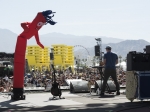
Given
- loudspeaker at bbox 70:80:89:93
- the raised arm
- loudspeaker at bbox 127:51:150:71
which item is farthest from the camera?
loudspeaker at bbox 70:80:89:93

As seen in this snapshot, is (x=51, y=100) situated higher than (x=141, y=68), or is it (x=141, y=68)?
(x=141, y=68)

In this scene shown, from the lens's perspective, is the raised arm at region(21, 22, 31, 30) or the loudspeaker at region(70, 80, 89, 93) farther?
the loudspeaker at region(70, 80, 89, 93)

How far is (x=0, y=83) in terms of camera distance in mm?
19125

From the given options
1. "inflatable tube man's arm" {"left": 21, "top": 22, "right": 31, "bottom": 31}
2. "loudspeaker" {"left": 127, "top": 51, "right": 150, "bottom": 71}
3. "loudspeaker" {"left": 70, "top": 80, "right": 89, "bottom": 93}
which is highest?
"inflatable tube man's arm" {"left": 21, "top": 22, "right": 31, "bottom": 31}

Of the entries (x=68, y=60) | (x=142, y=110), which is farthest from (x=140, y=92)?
(x=68, y=60)

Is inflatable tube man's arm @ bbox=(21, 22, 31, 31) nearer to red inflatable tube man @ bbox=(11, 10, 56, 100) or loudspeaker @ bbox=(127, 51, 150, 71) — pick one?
red inflatable tube man @ bbox=(11, 10, 56, 100)

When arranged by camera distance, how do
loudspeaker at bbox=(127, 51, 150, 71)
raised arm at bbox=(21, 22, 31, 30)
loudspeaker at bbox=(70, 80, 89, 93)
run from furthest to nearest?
loudspeaker at bbox=(70, 80, 89, 93) < raised arm at bbox=(21, 22, 31, 30) < loudspeaker at bbox=(127, 51, 150, 71)

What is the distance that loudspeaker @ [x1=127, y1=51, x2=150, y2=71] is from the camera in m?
9.45

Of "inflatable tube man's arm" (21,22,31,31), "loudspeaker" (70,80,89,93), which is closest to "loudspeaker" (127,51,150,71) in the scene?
"inflatable tube man's arm" (21,22,31,31)

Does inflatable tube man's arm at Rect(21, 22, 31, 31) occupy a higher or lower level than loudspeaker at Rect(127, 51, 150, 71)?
higher

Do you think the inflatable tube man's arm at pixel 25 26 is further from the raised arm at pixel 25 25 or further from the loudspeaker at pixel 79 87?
the loudspeaker at pixel 79 87

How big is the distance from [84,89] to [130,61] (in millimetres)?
3513

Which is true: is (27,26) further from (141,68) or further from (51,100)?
(141,68)

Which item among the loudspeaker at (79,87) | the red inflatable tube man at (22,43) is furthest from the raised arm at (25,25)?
the loudspeaker at (79,87)
